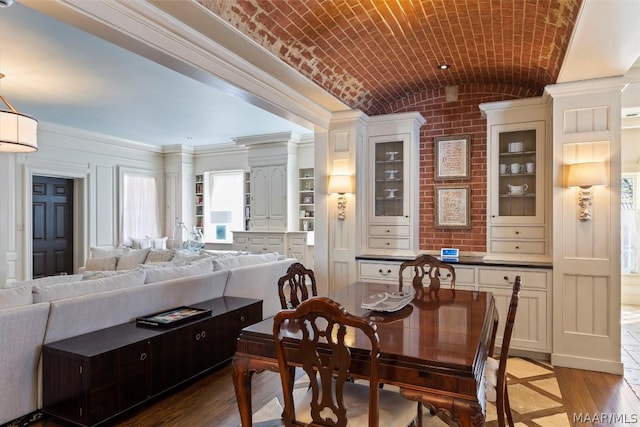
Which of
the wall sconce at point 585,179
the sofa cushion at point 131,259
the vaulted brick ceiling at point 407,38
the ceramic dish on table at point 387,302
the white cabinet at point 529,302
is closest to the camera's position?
the ceramic dish on table at point 387,302

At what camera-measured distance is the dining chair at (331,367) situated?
4.92 feet

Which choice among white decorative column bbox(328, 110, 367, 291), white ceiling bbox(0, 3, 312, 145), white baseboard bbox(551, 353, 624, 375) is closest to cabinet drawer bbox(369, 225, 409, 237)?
white decorative column bbox(328, 110, 367, 291)

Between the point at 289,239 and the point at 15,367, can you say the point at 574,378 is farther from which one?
the point at 289,239

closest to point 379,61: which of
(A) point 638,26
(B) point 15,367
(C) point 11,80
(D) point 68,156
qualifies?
(A) point 638,26

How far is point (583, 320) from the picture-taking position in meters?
3.55

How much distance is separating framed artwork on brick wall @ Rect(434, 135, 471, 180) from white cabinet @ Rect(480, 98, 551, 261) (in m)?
0.41

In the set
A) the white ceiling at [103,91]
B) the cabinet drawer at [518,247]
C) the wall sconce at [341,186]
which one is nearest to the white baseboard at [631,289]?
the cabinet drawer at [518,247]

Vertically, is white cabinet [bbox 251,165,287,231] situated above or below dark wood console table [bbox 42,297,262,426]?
above

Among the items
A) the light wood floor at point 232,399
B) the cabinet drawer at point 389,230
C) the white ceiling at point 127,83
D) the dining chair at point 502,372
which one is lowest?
the light wood floor at point 232,399

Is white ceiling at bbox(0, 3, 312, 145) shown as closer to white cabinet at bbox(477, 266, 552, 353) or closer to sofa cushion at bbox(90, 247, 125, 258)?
sofa cushion at bbox(90, 247, 125, 258)

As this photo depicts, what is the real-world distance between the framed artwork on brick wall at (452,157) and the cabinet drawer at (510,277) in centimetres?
122

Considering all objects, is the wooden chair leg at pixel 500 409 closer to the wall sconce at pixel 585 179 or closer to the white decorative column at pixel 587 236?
the white decorative column at pixel 587 236

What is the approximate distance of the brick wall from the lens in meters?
4.54

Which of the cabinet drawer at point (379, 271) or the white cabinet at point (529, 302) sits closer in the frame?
the white cabinet at point (529, 302)
